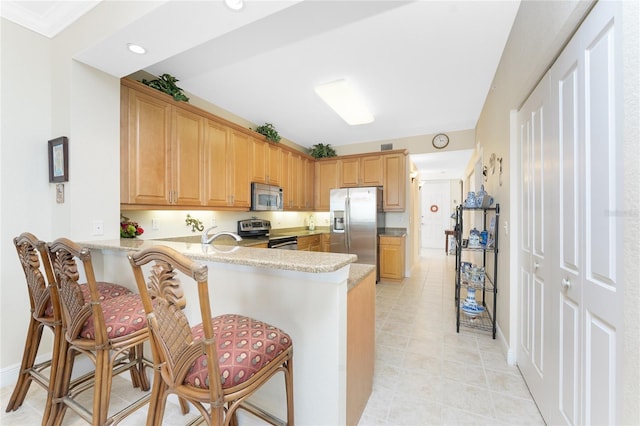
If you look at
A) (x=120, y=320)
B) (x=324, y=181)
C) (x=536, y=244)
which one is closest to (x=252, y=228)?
(x=324, y=181)

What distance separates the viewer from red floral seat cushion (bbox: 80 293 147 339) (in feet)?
4.30

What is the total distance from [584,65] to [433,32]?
132 centimetres

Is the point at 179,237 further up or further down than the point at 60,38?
further down

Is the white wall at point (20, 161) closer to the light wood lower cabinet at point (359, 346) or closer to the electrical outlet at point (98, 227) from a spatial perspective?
the electrical outlet at point (98, 227)

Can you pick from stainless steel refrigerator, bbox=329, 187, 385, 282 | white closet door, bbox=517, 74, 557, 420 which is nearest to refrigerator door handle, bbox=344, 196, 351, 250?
stainless steel refrigerator, bbox=329, 187, 385, 282

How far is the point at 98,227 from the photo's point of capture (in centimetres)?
202

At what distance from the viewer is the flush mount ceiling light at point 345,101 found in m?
2.92

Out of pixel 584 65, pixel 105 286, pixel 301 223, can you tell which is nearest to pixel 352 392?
pixel 105 286

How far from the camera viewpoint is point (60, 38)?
196cm

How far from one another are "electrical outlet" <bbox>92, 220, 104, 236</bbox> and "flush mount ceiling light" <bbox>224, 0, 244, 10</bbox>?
72.5 inches

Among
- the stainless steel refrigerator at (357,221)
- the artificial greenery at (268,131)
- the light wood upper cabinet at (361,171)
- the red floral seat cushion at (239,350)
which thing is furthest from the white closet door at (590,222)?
the light wood upper cabinet at (361,171)

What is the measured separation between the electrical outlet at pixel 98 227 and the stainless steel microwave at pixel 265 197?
1865 mm

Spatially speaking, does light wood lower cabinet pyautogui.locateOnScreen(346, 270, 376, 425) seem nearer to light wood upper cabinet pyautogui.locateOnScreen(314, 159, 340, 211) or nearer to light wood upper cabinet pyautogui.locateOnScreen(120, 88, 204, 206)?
light wood upper cabinet pyautogui.locateOnScreen(120, 88, 204, 206)

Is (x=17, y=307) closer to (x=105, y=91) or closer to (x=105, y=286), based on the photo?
(x=105, y=286)
